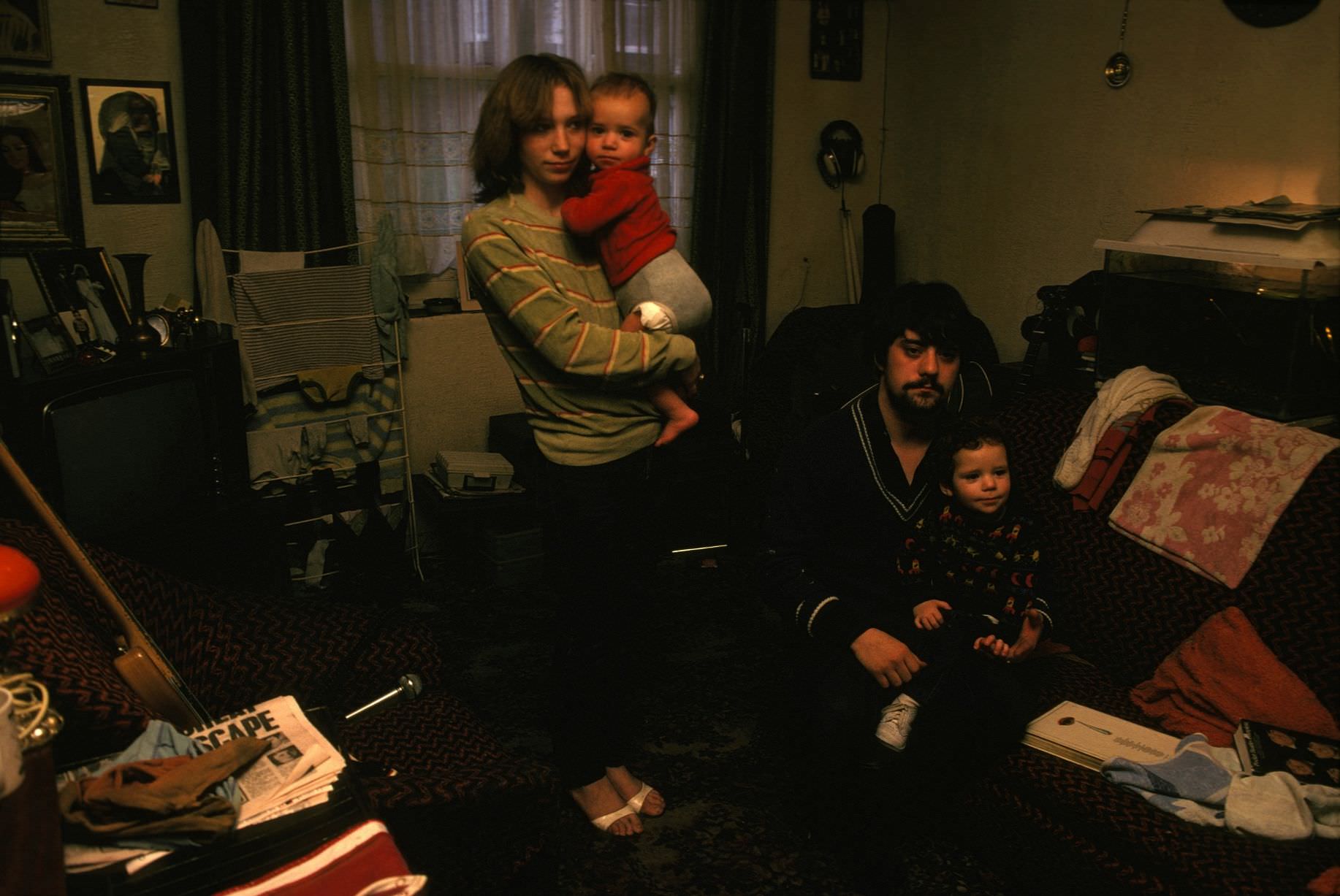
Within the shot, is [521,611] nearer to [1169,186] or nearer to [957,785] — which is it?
[957,785]

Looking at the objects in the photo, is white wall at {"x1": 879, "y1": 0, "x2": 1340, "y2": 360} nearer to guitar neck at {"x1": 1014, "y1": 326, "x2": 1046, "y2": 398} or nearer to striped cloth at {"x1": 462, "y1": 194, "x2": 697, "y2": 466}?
guitar neck at {"x1": 1014, "y1": 326, "x2": 1046, "y2": 398}

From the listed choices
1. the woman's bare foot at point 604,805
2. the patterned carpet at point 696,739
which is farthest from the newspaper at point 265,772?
the woman's bare foot at point 604,805

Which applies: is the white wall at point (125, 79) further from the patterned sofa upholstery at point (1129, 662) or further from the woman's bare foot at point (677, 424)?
the patterned sofa upholstery at point (1129, 662)

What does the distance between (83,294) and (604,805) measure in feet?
6.03

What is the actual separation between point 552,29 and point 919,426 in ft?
7.71

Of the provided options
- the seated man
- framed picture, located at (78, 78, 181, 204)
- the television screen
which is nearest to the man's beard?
the seated man

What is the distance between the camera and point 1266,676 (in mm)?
1768

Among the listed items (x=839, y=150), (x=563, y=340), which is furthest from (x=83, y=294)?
(x=839, y=150)

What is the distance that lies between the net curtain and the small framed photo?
1.20 m

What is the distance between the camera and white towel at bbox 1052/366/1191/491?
2221 mm

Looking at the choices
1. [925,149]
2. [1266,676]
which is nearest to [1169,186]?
[925,149]

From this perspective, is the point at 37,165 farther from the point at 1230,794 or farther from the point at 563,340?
the point at 1230,794

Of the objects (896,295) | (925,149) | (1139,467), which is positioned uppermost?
(925,149)

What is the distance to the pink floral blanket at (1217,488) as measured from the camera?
1902mm
